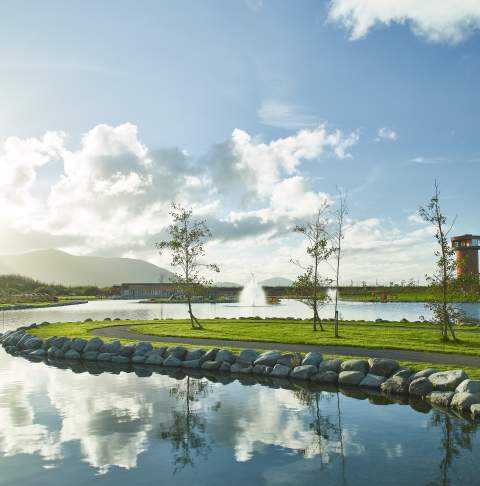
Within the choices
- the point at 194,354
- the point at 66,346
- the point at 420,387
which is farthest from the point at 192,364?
the point at 420,387

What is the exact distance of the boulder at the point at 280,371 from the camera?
21328 millimetres

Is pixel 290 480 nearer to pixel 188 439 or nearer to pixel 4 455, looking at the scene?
pixel 188 439

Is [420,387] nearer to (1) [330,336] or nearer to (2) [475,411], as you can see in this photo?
(2) [475,411]

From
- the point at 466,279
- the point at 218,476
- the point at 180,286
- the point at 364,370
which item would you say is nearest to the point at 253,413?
the point at 218,476

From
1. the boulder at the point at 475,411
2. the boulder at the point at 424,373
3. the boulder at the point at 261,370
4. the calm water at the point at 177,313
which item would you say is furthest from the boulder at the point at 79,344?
the calm water at the point at 177,313

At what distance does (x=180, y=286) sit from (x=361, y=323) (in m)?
15.9

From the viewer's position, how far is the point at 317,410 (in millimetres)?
15734

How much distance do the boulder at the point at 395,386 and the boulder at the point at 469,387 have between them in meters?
2.06

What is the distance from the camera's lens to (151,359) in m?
25.4

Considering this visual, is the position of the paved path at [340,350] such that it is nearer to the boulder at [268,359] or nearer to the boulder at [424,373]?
the boulder at [424,373]

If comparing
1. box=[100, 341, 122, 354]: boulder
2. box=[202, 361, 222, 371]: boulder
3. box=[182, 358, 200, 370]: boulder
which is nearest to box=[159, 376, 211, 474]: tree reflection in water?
box=[202, 361, 222, 371]: boulder

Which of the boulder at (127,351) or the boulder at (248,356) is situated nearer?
the boulder at (248,356)

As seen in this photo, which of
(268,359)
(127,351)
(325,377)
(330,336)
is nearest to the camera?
(325,377)

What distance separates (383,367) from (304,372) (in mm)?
3161
